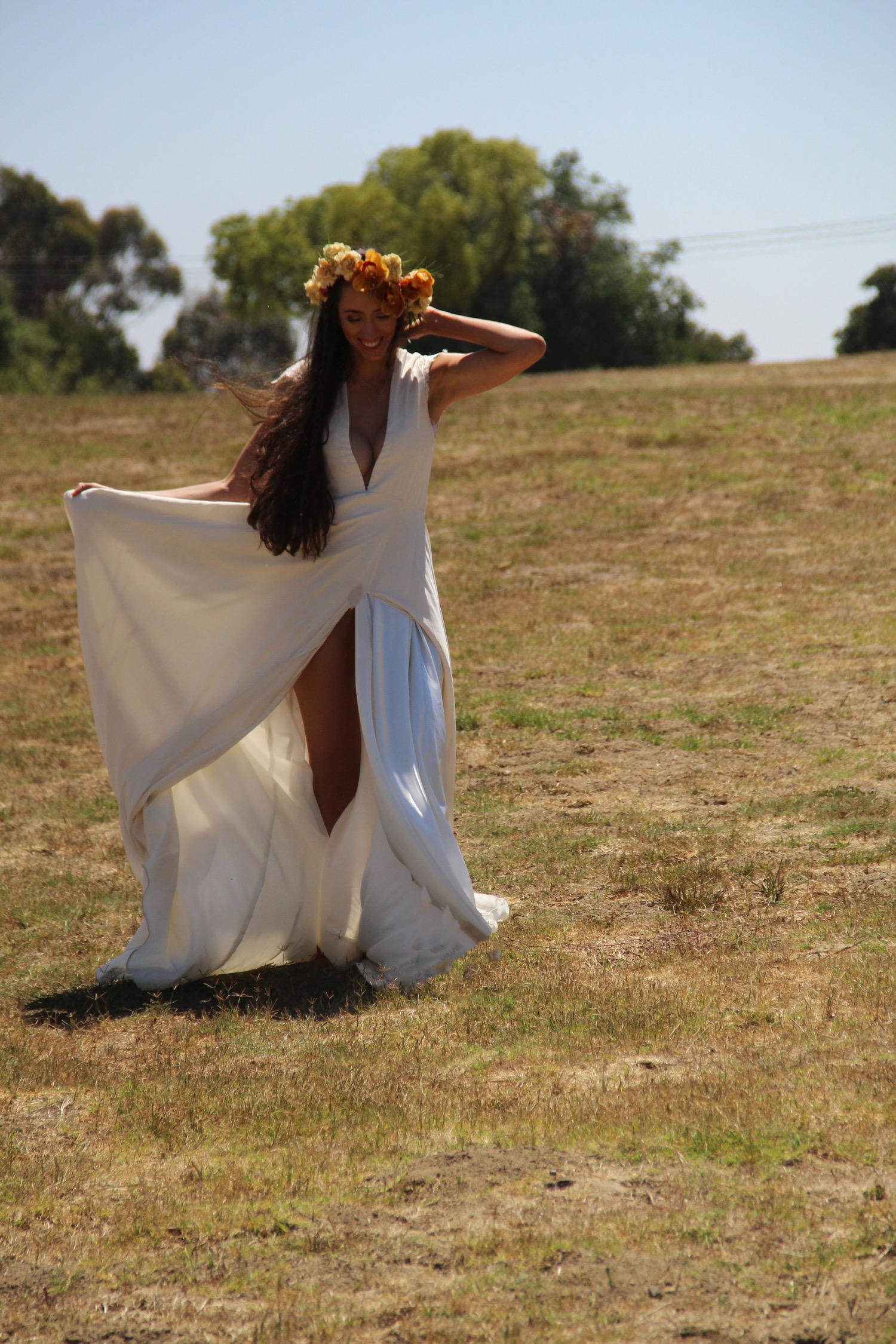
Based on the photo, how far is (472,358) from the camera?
5.05 m

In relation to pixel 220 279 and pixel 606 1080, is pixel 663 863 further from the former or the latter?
pixel 220 279

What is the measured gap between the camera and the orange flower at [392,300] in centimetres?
481

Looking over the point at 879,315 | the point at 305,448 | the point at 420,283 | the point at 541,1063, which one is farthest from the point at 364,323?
the point at 879,315

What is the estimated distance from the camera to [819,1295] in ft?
8.65

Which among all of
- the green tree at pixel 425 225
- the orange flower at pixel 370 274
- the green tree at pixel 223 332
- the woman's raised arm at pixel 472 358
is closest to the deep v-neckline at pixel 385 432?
the woman's raised arm at pixel 472 358

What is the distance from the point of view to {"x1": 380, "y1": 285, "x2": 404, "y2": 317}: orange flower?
15.8 ft

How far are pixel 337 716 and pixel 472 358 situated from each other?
1.45 m

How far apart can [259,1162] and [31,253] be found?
294ft

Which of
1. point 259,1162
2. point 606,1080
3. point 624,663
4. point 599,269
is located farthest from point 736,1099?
point 599,269

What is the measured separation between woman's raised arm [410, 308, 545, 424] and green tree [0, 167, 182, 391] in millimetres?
67615

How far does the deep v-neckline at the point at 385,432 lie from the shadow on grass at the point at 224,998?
1.81m

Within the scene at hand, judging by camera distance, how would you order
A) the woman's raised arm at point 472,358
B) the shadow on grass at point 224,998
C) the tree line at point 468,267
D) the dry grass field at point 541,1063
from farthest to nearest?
the tree line at point 468,267 → the woman's raised arm at point 472,358 → the shadow on grass at point 224,998 → the dry grass field at point 541,1063

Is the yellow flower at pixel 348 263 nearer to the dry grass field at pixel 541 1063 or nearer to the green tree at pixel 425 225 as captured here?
the dry grass field at pixel 541 1063

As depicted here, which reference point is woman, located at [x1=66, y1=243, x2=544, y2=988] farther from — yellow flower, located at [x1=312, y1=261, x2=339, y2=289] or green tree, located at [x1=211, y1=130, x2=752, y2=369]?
green tree, located at [x1=211, y1=130, x2=752, y2=369]
